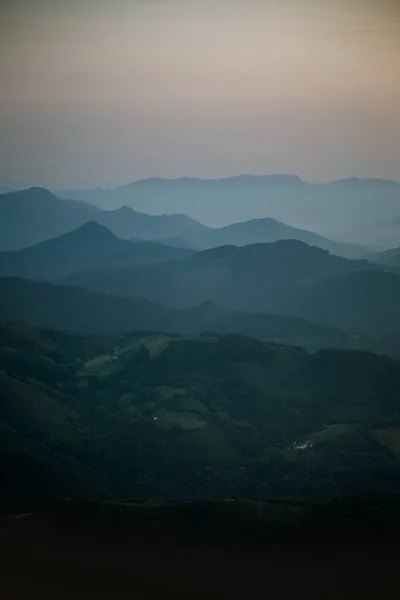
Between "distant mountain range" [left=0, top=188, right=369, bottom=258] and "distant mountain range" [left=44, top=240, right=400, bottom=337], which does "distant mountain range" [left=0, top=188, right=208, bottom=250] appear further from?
"distant mountain range" [left=44, top=240, right=400, bottom=337]

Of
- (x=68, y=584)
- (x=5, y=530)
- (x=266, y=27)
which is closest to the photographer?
(x=68, y=584)

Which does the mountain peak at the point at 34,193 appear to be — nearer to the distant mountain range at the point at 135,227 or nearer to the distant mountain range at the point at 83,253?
the distant mountain range at the point at 135,227

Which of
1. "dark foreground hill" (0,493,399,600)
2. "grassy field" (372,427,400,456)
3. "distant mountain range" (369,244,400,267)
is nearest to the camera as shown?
"dark foreground hill" (0,493,399,600)

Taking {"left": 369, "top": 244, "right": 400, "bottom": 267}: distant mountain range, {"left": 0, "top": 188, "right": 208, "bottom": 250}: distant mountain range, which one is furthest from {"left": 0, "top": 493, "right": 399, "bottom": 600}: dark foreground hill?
{"left": 0, "top": 188, "right": 208, "bottom": 250}: distant mountain range

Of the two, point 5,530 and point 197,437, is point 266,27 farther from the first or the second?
point 5,530

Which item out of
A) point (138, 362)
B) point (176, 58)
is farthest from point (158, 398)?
point (176, 58)

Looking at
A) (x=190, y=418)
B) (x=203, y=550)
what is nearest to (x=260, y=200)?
(x=190, y=418)
